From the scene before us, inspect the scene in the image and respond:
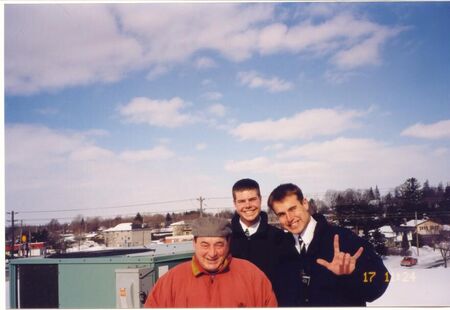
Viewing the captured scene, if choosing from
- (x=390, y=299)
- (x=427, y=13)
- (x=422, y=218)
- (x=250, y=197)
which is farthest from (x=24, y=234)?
(x=427, y=13)

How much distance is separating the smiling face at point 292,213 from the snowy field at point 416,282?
0.78 m

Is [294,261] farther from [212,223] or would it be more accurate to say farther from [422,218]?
[422,218]

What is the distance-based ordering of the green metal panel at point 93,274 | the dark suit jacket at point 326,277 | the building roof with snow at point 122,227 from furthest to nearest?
the building roof with snow at point 122,227 → the green metal panel at point 93,274 → the dark suit jacket at point 326,277

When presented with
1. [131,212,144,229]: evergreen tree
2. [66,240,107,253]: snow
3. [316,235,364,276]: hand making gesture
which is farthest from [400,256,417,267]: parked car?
[66,240,107,253]: snow

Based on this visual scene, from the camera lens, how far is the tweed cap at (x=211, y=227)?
3162 millimetres

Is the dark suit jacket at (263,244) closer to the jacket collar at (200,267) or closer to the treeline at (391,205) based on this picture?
the jacket collar at (200,267)

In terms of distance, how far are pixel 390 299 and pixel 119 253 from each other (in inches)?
95.6

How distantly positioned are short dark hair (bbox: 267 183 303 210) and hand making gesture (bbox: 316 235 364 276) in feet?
1.59

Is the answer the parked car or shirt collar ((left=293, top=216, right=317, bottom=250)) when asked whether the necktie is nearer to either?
shirt collar ((left=293, top=216, right=317, bottom=250))

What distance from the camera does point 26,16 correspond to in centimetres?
360

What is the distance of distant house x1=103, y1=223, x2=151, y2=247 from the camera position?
361 centimetres

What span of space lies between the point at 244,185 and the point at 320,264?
0.91m
